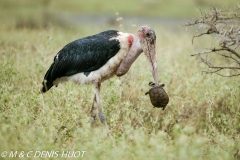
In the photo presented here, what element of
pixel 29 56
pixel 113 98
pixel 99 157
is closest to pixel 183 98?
pixel 113 98

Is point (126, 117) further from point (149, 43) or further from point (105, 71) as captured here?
point (149, 43)

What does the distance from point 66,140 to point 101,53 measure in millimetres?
1484

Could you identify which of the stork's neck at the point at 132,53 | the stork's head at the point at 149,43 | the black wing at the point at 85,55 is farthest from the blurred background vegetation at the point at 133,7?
the stork's head at the point at 149,43

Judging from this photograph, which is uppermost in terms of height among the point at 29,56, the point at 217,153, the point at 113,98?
the point at 29,56

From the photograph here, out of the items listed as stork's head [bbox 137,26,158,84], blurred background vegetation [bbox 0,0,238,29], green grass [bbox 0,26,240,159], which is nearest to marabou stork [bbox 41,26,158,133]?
stork's head [bbox 137,26,158,84]

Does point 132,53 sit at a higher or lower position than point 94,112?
higher

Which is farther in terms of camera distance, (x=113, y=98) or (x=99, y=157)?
(x=113, y=98)

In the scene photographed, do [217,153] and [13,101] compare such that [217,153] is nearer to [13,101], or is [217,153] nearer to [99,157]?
[99,157]

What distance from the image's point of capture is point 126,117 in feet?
17.8

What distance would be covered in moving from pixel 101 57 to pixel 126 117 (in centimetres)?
96

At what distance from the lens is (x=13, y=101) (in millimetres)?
5273

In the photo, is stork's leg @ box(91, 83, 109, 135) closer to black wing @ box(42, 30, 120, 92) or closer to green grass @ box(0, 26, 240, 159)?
green grass @ box(0, 26, 240, 159)

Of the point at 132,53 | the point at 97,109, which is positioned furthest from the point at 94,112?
the point at 132,53

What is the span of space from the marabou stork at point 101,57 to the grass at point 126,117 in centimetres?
23
